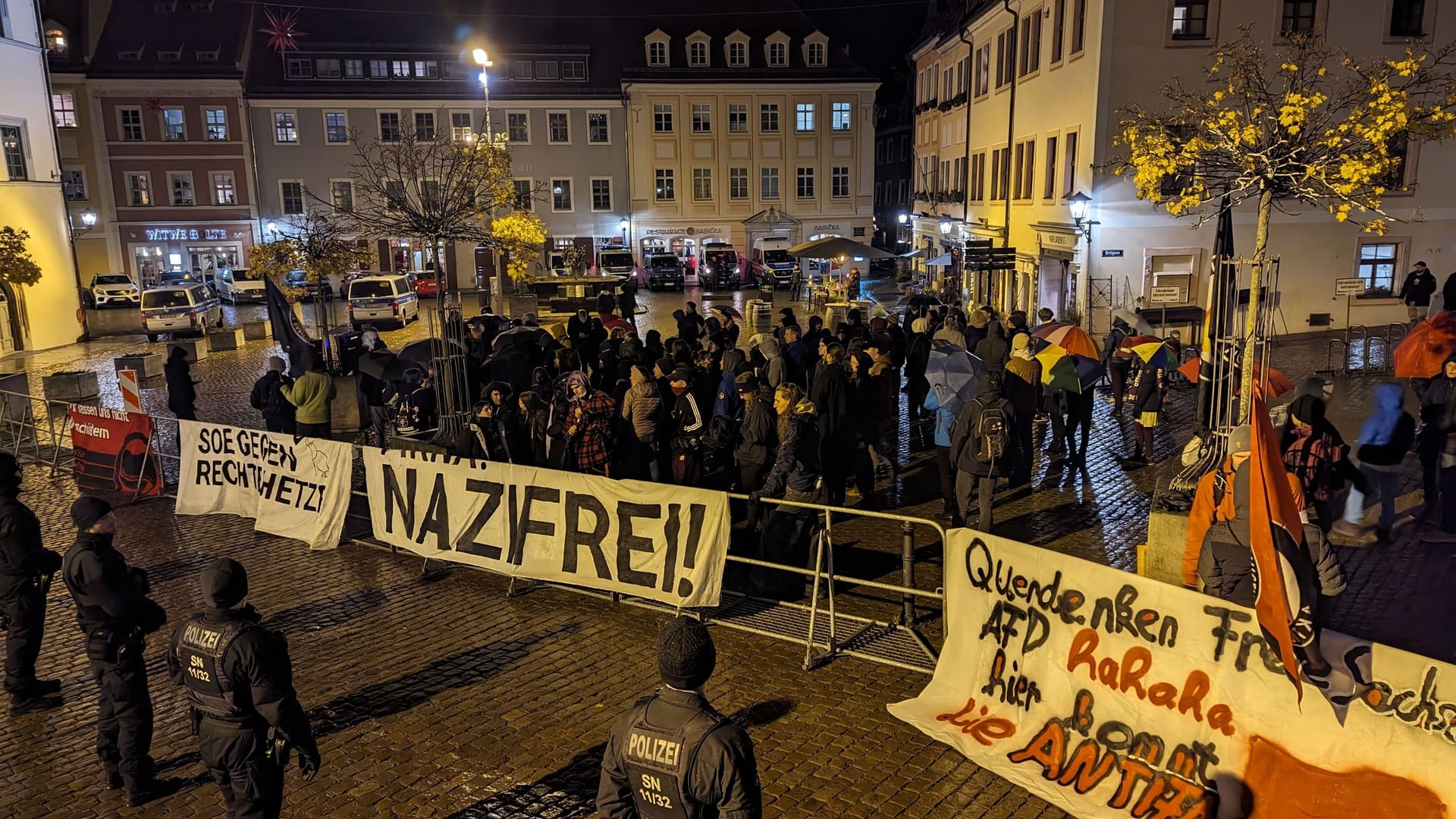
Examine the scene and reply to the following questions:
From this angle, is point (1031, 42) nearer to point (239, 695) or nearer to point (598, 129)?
point (598, 129)

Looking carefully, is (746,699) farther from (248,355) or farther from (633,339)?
(248,355)

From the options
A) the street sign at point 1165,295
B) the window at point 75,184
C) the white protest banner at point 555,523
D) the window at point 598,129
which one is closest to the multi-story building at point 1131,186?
the street sign at point 1165,295

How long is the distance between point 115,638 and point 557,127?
159ft

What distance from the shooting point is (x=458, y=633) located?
28.8 ft

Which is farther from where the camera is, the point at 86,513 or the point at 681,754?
the point at 86,513

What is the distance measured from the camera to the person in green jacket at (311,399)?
13.3 meters

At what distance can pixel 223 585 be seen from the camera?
16.7ft

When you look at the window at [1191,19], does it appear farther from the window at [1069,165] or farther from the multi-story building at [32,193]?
the multi-story building at [32,193]

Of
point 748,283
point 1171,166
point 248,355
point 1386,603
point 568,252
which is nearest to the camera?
point 1386,603

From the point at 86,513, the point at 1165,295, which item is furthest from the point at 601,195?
the point at 86,513

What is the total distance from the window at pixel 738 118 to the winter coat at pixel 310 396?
41.4 metres

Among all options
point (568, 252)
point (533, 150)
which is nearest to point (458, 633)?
point (568, 252)

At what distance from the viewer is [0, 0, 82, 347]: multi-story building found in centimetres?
3016

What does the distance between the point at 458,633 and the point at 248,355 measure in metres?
21.7
